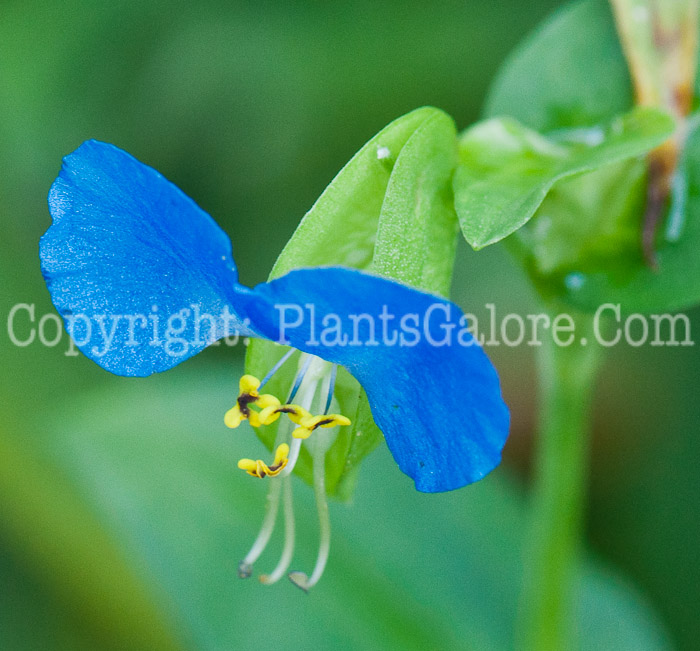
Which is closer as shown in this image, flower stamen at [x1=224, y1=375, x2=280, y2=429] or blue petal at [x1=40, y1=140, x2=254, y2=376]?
blue petal at [x1=40, y1=140, x2=254, y2=376]

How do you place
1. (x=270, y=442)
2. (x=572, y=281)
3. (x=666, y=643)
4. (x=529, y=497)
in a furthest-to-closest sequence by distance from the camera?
(x=529, y=497) → (x=666, y=643) → (x=572, y=281) → (x=270, y=442)

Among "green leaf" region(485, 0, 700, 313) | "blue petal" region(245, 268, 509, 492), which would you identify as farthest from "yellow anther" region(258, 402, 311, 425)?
"green leaf" region(485, 0, 700, 313)

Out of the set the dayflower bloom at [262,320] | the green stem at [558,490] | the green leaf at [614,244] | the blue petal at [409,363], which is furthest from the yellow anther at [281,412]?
the green stem at [558,490]

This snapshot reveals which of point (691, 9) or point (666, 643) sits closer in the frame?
point (691, 9)

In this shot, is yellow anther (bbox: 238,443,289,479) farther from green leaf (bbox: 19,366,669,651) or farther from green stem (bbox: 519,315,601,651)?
green leaf (bbox: 19,366,669,651)

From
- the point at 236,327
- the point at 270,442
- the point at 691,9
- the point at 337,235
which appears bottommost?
the point at 270,442

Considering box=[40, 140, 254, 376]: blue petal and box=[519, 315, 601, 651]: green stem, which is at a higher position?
box=[40, 140, 254, 376]: blue petal

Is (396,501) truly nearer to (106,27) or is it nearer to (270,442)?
(270,442)

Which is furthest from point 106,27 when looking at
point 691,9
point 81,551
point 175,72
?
point 691,9
